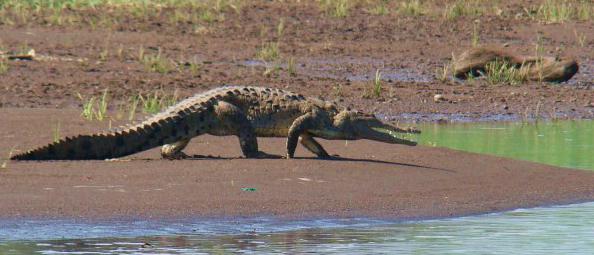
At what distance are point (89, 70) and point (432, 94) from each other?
15.5 feet

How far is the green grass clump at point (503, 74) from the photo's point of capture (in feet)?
64.5

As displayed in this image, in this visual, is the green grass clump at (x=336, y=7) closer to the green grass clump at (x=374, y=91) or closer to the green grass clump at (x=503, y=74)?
the green grass clump at (x=503, y=74)

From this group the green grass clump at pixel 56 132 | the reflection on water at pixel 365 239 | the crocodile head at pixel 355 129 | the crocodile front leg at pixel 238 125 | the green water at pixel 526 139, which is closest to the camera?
the reflection on water at pixel 365 239

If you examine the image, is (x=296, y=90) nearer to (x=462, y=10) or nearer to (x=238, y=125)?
(x=238, y=125)

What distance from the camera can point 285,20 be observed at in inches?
1012

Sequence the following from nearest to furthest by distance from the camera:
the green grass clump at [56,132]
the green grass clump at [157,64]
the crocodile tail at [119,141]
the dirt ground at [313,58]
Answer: the crocodile tail at [119,141] → the green grass clump at [56,132] → the dirt ground at [313,58] → the green grass clump at [157,64]

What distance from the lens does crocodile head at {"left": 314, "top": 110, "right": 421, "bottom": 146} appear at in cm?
1141

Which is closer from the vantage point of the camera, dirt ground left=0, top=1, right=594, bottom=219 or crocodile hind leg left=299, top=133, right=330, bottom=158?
dirt ground left=0, top=1, right=594, bottom=219

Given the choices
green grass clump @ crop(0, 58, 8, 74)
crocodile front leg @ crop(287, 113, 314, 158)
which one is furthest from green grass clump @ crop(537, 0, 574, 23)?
crocodile front leg @ crop(287, 113, 314, 158)

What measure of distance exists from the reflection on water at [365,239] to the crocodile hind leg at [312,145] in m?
2.10

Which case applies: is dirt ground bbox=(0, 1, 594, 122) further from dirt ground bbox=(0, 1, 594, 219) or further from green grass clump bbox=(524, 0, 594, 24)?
green grass clump bbox=(524, 0, 594, 24)

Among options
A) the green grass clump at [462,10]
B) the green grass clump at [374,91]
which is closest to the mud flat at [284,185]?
the green grass clump at [374,91]

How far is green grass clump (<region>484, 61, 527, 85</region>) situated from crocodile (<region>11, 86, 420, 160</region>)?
27.3 feet

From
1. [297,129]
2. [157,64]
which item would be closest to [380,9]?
[157,64]
